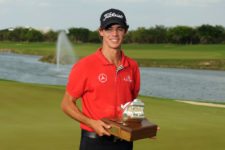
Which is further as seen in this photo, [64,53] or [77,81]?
[64,53]

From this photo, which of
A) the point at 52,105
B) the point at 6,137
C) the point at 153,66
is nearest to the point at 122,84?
the point at 6,137

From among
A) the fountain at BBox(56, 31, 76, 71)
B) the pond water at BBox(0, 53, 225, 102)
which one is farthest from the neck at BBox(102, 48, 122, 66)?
the fountain at BBox(56, 31, 76, 71)

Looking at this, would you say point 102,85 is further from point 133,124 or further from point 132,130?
point 132,130

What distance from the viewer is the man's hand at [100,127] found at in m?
2.91

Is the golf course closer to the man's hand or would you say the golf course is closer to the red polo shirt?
the red polo shirt

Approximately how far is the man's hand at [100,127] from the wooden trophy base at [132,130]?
31mm

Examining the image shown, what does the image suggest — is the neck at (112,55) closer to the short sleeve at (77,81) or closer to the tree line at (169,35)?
the short sleeve at (77,81)

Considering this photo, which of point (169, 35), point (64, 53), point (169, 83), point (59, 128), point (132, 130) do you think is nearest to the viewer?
point (132, 130)

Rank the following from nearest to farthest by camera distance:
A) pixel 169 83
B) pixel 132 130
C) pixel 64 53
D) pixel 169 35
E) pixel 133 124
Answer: pixel 132 130
pixel 133 124
pixel 169 83
pixel 64 53
pixel 169 35

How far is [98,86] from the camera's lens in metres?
3.09

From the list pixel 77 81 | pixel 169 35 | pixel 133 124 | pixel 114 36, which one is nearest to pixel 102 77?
pixel 77 81

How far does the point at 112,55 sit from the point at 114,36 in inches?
5.7

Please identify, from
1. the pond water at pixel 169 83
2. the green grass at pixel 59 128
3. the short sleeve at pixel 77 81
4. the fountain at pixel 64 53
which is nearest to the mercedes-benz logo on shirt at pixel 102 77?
the short sleeve at pixel 77 81

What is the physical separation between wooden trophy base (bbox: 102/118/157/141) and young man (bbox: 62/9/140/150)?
0.66 ft
